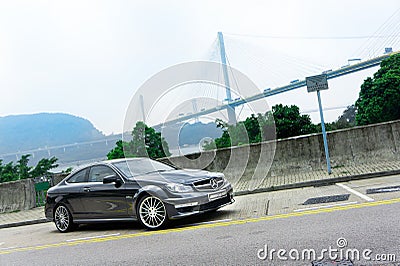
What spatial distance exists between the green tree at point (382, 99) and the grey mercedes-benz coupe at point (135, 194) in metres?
29.8

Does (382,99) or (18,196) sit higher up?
(382,99)

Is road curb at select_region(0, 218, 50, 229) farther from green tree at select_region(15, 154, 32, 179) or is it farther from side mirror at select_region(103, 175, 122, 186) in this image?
green tree at select_region(15, 154, 32, 179)

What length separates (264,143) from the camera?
1424 centimetres

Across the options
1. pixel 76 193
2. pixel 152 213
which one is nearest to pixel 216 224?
pixel 152 213

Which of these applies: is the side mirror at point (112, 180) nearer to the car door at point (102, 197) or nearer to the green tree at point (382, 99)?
the car door at point (102, 197)

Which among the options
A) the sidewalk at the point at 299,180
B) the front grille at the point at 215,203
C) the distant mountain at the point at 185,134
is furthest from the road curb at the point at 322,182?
the front grille at the point at 215,203

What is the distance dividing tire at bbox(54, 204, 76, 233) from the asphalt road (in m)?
0.21

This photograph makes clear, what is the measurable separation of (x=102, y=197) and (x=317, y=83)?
660 cm

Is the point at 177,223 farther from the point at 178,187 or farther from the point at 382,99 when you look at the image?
the point at 382,99

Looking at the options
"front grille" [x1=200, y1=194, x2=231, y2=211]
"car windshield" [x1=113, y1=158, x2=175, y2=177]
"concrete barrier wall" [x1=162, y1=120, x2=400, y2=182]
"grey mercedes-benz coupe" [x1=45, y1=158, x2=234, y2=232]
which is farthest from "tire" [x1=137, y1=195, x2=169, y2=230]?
"concrete barrier wall" [x1=162, y1=120, x2=400, y2=182]

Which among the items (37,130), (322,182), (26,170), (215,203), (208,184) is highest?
(37,130)

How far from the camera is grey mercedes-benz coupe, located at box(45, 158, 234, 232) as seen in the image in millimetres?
8391

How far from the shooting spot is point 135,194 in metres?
8.66

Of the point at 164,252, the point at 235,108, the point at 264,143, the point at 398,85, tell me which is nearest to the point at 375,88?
the point at 398,85
